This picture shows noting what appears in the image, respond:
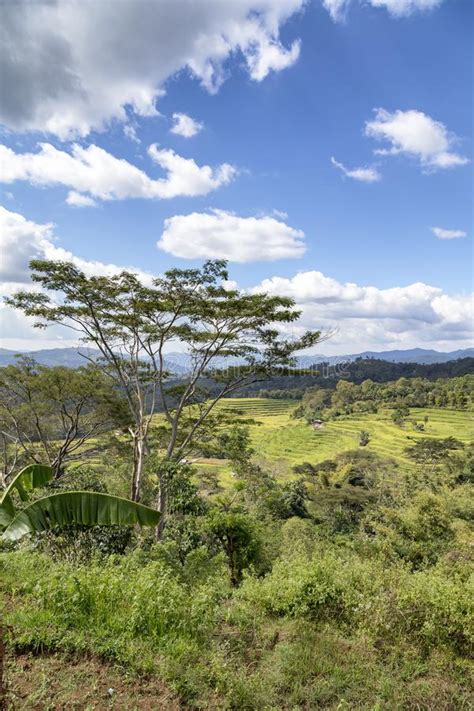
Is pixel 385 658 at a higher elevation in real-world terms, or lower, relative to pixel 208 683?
lower

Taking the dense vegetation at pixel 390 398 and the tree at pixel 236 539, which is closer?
the tree at pixel 236 539

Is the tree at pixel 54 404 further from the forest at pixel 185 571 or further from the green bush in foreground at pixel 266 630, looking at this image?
the green bush in foreground at pixel 266 630

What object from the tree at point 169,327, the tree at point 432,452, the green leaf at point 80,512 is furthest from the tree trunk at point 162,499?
the tree at point 432,452

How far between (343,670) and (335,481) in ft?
141

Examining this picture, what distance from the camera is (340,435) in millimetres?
68188

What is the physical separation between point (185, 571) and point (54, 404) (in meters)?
12.7

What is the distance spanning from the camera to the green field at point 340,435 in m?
59.1

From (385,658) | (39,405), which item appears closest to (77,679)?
(385,658)

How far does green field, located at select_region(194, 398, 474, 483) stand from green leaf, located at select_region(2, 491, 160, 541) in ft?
158

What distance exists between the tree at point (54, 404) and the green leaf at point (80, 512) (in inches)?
543

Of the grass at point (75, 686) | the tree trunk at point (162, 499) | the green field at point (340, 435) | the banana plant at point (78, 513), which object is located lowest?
the green field at point (340, 435)

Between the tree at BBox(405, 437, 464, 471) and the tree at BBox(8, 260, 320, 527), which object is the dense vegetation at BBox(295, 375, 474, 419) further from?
the tree at BBox(8, 260, 320, 527)

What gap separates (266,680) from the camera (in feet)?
13.9

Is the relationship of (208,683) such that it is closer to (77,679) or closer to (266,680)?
(266,680)
